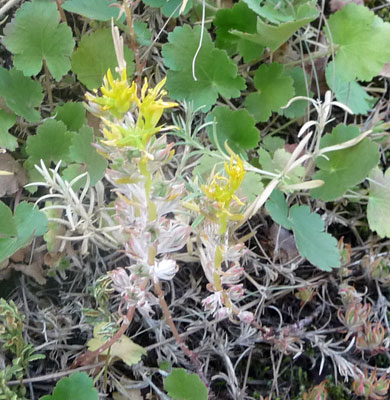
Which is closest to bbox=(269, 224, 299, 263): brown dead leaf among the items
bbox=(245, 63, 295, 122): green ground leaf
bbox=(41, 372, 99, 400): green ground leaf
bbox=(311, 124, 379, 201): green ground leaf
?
bbox=(311, 124, 379, 201): green ground leaf

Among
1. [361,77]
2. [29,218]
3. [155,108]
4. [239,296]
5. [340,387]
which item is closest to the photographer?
[155,108]

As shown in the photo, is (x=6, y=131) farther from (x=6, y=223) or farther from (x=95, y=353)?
(x=95, y=353)

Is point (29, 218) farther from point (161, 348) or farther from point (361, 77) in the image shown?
point (361, 77)

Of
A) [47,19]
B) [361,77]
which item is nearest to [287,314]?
[361,77]

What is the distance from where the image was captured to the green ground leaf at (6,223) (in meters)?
0.88

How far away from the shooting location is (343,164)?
3.56ft

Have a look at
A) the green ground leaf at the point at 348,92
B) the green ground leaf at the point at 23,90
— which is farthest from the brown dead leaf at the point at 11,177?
the green ground leaf at the point at 348,92

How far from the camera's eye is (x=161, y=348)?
991 mm

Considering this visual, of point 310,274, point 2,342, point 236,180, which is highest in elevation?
point 236,180

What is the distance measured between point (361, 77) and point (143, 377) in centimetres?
87

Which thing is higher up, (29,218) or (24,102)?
(24,102)

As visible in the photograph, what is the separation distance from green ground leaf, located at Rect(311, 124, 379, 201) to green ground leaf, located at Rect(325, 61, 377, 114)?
114 millimetres

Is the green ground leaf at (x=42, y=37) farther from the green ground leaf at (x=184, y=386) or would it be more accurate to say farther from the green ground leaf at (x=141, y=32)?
the green ground leaf at (x=184, y=386)

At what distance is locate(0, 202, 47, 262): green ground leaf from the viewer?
0.87 meters
